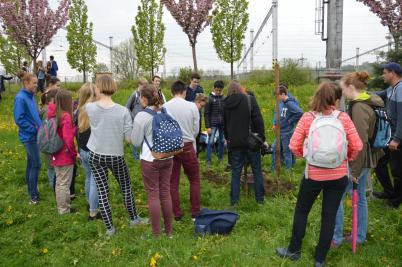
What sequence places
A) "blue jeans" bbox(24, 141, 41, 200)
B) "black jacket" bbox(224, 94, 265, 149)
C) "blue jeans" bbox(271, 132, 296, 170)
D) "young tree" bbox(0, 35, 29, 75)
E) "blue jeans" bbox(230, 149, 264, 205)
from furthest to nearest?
1. "young tree" bbox(0, 35, 29, 75)
2. "blue jeans" bbox(271, 132, 296, 170)
3. "blue jeans" bbox(24, 141, 41, 200)
4. "blue jeans" bbox(230, 149, 264, 205)
5. "black jacket" bbox(224, 94, 265, 149)

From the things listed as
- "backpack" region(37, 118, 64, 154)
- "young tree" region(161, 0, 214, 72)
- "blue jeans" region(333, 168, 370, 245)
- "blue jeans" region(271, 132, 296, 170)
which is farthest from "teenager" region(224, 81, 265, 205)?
"young tree" region(161, 0, 214, 72)

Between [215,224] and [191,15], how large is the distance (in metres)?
16.7

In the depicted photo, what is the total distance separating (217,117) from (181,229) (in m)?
3.72

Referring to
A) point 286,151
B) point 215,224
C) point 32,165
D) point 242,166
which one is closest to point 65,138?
point 32,165

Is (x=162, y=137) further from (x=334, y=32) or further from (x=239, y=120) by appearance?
(x=334, y=32)

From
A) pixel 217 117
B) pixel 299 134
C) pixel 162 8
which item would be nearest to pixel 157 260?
pixel 299 134

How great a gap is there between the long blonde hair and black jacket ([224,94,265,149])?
1.96 metres

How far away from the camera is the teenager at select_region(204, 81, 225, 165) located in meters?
8.48

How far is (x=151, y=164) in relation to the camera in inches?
184

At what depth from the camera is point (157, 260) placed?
170 inches

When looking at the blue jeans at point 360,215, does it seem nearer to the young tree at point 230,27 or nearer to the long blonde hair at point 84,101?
the long blonde hair at point 84,101

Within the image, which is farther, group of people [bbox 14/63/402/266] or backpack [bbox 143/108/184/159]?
backpack [bbox 143/108/184/159]

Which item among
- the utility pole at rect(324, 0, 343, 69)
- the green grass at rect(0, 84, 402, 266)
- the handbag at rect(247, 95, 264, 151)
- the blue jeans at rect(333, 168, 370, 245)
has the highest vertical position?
the utility pole at rect(324, 0, 343, 69)

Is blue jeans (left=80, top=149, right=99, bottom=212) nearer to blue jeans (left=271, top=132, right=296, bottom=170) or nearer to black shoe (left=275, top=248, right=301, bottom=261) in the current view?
black shoe (left=275, top=248, right=301, bottom=261)
